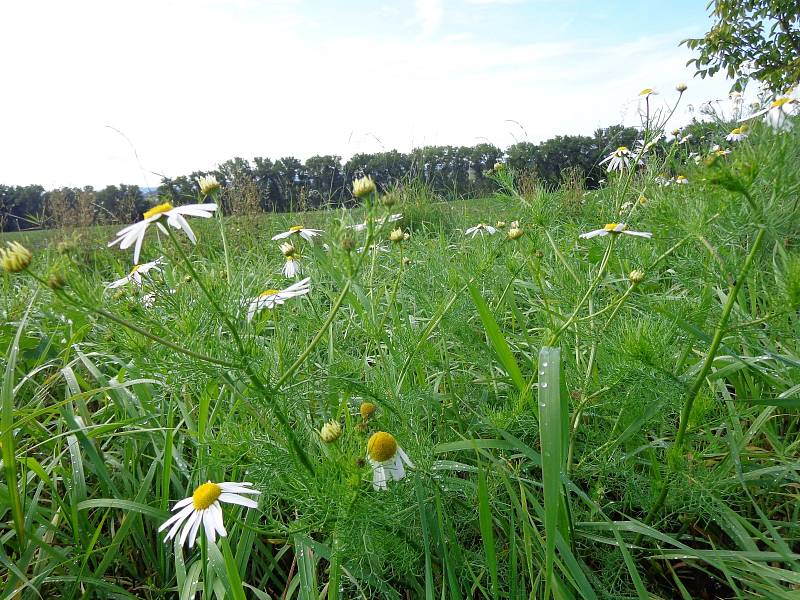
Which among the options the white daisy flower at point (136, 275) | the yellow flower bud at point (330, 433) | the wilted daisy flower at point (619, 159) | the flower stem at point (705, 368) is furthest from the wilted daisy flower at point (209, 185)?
the wilted daisy flower at point (619, 159)

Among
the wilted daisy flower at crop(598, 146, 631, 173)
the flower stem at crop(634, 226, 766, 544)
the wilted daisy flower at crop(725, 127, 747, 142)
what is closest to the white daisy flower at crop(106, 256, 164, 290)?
the flower stem at crop(634, 226, 766, 544)

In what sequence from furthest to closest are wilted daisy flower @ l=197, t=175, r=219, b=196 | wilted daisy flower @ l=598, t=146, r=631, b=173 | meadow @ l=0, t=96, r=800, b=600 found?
1. wilted daisy flower @ l=598, t=146, r=631, b=173
2. wilted daisy flower @ l=197, t=175, r=219, b=196
3. meadow @ l=0, t=96, r=800, b=600

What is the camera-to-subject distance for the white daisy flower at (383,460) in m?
0.75

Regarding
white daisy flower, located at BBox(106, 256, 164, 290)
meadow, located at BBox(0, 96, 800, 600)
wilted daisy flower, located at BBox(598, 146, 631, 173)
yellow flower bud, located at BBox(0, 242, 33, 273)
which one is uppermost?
yellow flower bud, located at BBox(0, 242, 33, 273)

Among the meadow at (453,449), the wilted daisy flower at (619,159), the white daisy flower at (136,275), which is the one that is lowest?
the meadow at (453,449)

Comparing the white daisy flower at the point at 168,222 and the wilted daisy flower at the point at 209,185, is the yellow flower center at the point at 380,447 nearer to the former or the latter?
the white daisy flower at the point at 168,222

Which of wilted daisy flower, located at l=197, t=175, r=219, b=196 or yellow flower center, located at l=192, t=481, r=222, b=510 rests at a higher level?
wilted daisy flower, located at l=197, t=175, r=219, b=196

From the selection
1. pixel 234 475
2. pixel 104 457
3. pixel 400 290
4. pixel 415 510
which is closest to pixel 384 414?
pixel 415 510

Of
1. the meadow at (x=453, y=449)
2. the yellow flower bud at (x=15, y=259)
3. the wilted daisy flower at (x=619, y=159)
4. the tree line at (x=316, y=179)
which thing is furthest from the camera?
the tree line at (x=316, y=179)

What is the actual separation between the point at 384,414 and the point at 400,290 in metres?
1.02

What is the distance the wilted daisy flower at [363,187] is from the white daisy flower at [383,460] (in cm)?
35

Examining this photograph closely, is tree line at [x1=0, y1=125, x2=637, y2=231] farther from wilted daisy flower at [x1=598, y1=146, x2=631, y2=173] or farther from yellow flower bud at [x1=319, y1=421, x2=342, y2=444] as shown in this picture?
yellow flower bud at [x1=319, y1=421, x2=342, y2=444]

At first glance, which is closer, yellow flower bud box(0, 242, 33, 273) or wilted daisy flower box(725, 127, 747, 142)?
yellow flower bud box(0, 242, 33, 273)

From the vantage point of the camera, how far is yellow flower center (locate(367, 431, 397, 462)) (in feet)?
2.46
